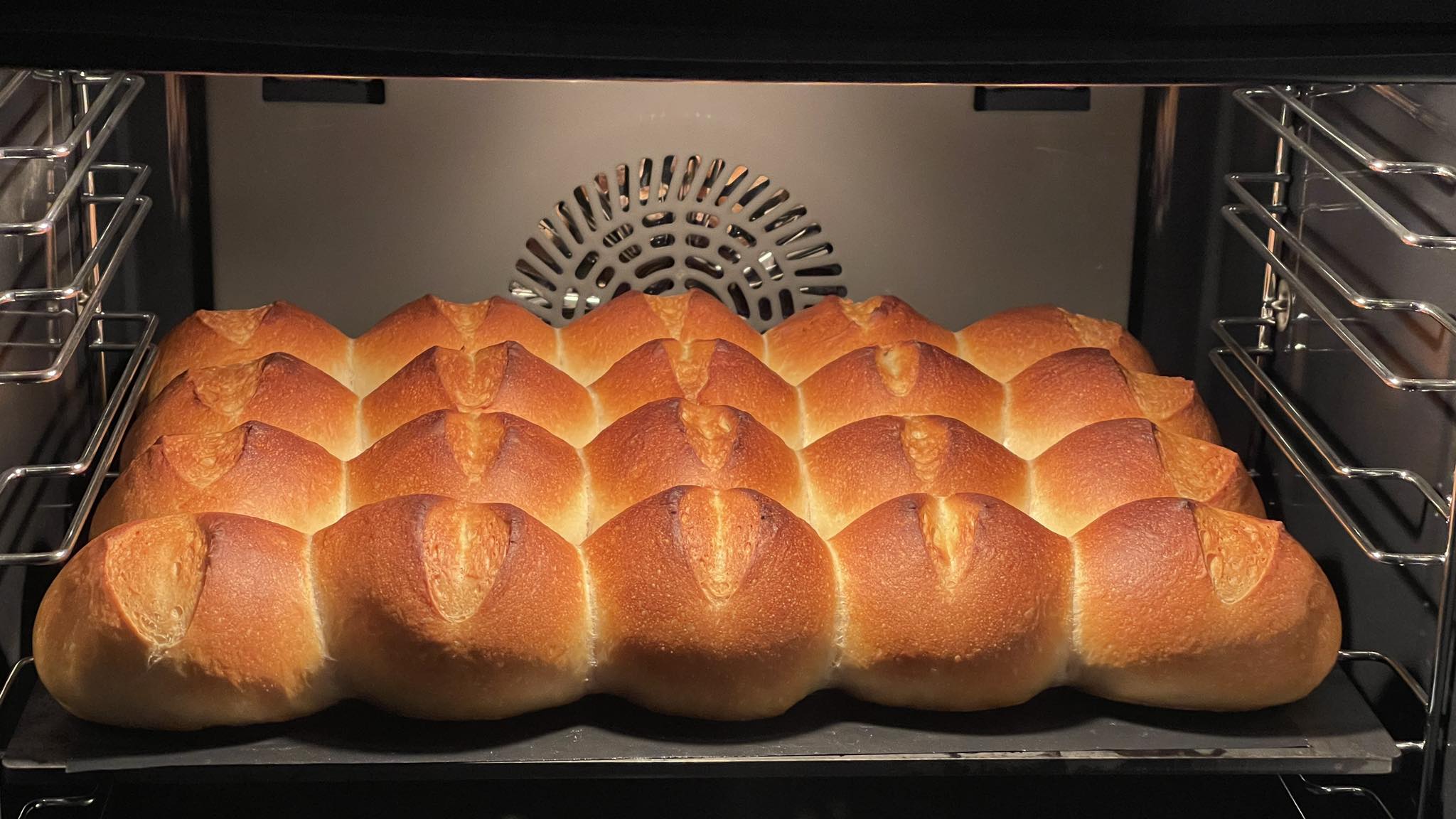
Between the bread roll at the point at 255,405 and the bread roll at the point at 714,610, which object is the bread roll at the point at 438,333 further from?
the bread roll at the point at 714,610

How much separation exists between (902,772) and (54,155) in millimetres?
733

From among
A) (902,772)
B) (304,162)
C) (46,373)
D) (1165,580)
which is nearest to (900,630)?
(902,772)

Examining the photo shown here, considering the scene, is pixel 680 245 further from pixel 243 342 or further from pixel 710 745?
pixel 710 745

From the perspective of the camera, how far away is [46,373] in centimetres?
100

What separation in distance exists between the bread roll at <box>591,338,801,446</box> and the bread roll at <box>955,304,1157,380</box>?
22 cm

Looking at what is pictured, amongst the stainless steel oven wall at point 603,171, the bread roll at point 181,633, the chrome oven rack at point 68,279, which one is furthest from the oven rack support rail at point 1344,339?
the chrome oven rack at point 68,279

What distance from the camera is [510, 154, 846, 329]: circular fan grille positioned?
1398mm

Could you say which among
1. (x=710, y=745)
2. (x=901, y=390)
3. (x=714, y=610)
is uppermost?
(x=901, y=390)

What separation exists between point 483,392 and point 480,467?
15 cm

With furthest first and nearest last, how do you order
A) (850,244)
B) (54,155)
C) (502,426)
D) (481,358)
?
(850,244) < (481,358) < (502,426) < (54,155)

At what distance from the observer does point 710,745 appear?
3.36 feet

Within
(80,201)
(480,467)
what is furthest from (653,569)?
(80,201)

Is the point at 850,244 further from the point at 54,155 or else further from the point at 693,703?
the point at 54,155

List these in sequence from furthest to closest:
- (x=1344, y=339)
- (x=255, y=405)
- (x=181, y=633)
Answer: (x=255, y=405) < (x=1344, y=339) < (x=181, y=633)
